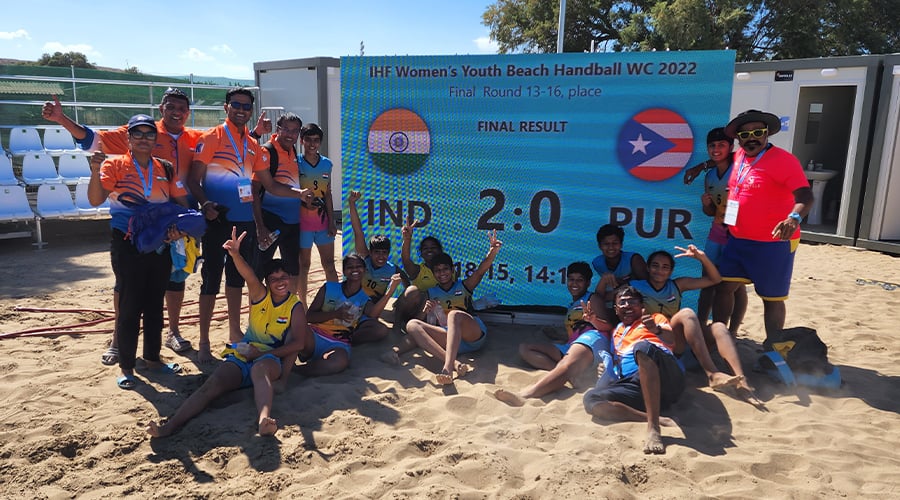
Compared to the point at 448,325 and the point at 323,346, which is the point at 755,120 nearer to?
the point at 448,325

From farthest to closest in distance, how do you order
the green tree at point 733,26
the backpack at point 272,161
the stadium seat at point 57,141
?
1. the green tree at point 733,26
2. the stadium seat at point 57,141
3. the backpack at point 272,161

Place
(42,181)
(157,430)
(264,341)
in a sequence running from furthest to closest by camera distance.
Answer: (42,181), (264,341), (157,430)

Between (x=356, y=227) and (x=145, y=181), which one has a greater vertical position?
(x=145, y=181)

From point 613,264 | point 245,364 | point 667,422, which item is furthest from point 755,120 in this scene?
point 245,364

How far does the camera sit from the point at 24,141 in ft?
33.3

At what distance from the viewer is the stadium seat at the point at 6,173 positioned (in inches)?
364

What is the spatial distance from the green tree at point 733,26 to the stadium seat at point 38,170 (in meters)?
17.7

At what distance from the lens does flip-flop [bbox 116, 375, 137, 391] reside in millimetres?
4203

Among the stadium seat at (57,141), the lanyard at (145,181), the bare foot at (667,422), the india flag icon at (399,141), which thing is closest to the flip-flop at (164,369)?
the lanyard at (145,181)

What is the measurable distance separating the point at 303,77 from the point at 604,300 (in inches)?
330

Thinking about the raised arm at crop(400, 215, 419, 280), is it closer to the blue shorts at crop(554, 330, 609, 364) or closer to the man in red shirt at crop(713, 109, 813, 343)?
the blue shorts at crop(554, 330, 609, 364)

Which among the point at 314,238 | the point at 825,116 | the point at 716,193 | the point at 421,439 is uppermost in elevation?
the point at 825,116

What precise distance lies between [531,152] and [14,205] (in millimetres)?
7997

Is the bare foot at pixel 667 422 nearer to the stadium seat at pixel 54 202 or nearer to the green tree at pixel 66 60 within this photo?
the stadium seat at pixel 54 202
